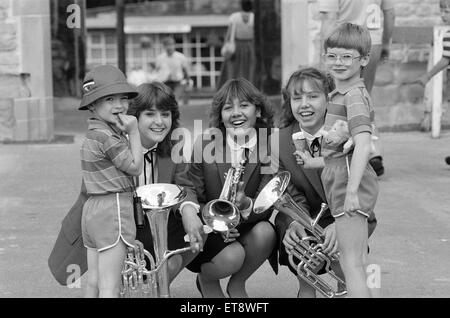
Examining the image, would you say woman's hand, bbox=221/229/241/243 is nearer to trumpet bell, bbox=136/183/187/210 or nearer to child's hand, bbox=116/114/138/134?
trumpet bell, bbox=136/183/187/210

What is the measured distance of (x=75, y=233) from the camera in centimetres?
484

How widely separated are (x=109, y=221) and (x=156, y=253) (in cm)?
31

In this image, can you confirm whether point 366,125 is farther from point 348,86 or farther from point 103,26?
point 103,26

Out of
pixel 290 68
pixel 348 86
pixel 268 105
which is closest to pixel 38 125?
pixel 290 68

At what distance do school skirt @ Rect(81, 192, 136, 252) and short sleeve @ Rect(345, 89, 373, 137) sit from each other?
1.01m

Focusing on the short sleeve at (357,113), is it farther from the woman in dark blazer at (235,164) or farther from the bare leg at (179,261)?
the bare leg at (179,261)

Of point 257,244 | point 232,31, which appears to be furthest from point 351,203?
point 232,31

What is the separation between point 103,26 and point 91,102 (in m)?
24.2

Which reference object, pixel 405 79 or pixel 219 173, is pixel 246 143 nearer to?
pixel 219 173

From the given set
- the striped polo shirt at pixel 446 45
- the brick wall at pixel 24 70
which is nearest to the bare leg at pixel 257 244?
the striped polo shirt at pixel 446 45

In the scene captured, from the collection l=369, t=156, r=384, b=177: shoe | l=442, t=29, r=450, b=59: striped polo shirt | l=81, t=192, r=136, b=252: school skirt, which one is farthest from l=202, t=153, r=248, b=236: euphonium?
l=442, t=29, r=450, b=59: striped polo shirt

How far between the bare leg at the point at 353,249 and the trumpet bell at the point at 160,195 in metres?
0.74

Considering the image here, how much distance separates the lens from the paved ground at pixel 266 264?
5559 millimetres

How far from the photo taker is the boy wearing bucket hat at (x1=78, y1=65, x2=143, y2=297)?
445 cm
